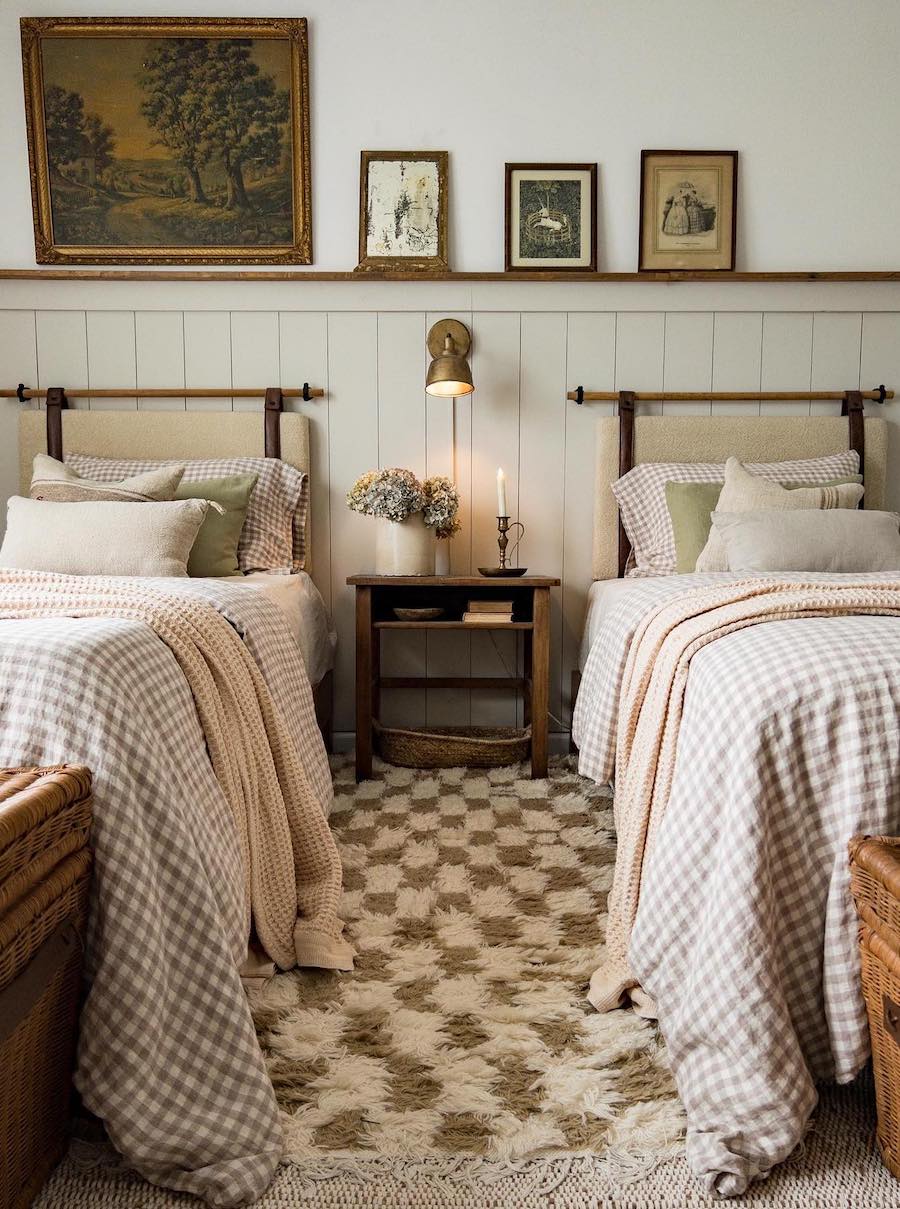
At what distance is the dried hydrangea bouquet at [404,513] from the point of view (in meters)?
2.59

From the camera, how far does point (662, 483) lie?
273 centimetres

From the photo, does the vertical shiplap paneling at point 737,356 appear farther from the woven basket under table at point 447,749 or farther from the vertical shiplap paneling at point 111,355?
the vertical shiplap paneling at point 111,355

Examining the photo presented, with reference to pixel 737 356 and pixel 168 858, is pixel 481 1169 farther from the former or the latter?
pixel 737 356

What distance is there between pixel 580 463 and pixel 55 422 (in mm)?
1741

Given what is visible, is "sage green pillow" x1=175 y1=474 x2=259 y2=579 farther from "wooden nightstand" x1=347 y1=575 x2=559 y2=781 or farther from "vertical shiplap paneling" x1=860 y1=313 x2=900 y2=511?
"vertical shiplap paneling" x1=860 y1=313 x2=900 y2=511

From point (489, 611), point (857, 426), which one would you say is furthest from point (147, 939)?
point (857, 426)

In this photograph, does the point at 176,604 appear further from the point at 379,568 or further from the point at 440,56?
the point at 440,56

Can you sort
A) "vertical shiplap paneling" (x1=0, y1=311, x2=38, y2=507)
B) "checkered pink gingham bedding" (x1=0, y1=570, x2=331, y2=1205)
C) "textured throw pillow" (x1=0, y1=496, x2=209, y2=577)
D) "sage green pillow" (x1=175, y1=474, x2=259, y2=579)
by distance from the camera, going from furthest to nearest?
"vertical shiplap paneling" (x1=0, y1=311, x2=38, y2=507)
"sage green pillow" (x1=175, y1=474, x2=259, y2=579)
"textured throw pillow" (x1=0, y1=496, x2=209, y2=577)
"checkered pink gingham bedding" (x1=0, y1=570, x2=331, y2=1205)

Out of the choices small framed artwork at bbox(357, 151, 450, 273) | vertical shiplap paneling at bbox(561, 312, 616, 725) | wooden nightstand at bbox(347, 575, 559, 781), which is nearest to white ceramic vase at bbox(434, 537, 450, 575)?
wooden nightstand at bbox(347, 575, 559, 781)

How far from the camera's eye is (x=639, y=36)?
279cm

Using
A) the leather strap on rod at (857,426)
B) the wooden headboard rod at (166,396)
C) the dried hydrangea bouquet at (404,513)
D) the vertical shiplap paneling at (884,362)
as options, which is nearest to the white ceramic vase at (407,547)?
the dried hydrangea bouquet at (404,513)

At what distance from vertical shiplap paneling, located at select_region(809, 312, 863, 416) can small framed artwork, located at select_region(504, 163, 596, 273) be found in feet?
2.63

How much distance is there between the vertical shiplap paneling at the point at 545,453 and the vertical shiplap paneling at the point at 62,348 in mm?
1473

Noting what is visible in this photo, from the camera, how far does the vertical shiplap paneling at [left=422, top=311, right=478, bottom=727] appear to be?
2.92 metres
